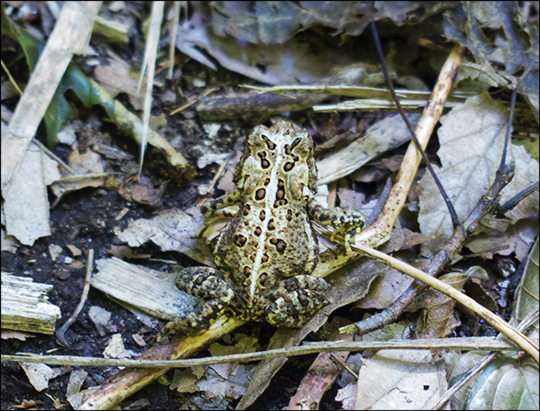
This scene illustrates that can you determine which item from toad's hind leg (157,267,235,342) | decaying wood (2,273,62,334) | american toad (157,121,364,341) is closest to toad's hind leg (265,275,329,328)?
american toad (157,121,364,341)

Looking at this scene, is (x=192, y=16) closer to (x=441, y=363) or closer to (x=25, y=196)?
(x=25, y=196)

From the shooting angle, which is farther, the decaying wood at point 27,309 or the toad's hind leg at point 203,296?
the decaying wood at point 27,309

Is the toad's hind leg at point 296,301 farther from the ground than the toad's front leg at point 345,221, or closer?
closer

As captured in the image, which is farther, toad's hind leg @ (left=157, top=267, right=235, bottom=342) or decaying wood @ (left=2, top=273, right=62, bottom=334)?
decaying wood @ (left=2, top=273, right=62, bottom=334)

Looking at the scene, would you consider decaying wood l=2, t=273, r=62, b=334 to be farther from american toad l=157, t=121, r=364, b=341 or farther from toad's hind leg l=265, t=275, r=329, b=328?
toad's hind leg l=265, t=275, r=329, b=328

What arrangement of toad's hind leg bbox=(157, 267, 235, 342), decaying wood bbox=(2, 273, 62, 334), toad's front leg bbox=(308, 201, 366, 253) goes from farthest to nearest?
toad's front leg bbox=(308, 201, 366, 253) → decaying wood bbox=(2, 273, 62, 334) → toad's hind leg bbox=(157, 267, 235, 342)

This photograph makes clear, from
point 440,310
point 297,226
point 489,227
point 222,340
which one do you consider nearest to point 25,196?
point 222,340

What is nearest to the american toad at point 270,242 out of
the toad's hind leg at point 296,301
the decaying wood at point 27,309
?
the toad's hind leg at point 296,301

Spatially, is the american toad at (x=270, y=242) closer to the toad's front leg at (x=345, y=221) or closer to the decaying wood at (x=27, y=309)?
the toad's front leg at (x=345, y=221)
